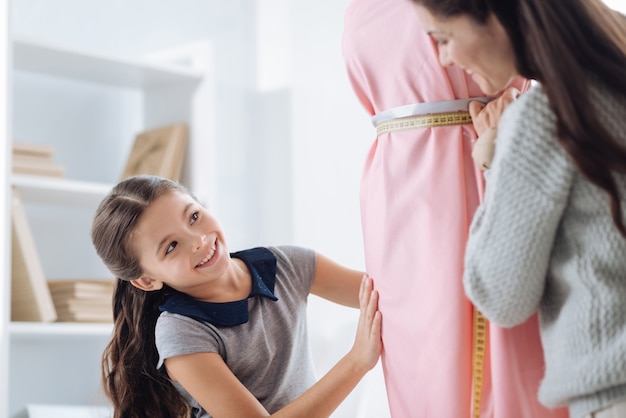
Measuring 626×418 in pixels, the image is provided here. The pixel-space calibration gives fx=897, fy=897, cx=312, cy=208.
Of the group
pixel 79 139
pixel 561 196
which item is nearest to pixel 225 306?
pixel 561 196

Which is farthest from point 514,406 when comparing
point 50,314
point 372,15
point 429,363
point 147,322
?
point 50,314

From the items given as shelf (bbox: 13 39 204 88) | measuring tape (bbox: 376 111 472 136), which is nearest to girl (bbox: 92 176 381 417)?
measuring tape (bbox: 376 111 472 136)

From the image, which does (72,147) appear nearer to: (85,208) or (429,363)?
(85,208)

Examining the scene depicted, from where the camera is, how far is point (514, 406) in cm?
123

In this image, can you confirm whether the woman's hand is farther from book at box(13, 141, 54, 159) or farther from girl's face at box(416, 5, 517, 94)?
book at box(13, 141, 54, 159)

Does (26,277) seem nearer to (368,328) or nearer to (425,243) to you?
(368,328)

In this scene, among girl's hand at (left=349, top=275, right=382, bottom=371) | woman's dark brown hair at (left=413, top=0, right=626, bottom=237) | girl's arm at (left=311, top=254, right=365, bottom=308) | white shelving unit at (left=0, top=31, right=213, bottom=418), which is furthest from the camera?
white shelving unit at (left=0, top=31, right=213, bottom=418)

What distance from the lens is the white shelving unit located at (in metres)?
2.88

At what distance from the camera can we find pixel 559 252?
115cm

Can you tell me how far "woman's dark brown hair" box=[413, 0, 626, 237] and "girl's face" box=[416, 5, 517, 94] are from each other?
0.01 m

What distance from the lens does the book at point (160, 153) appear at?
298 cm

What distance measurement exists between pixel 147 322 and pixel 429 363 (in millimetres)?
700

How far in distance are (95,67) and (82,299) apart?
765mm

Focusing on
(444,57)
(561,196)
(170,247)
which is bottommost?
(170,247)
